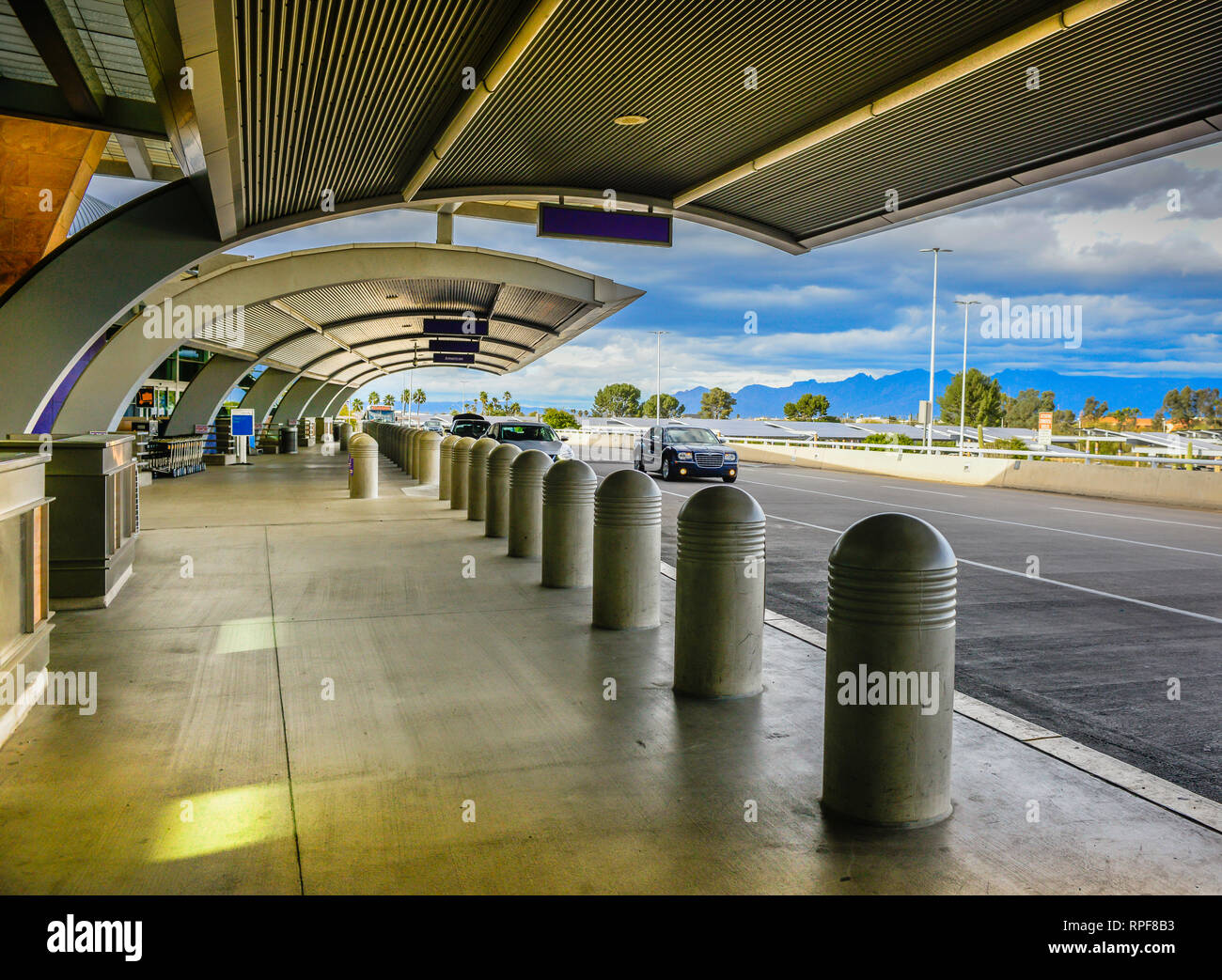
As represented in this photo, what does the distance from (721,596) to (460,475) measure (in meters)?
11.2

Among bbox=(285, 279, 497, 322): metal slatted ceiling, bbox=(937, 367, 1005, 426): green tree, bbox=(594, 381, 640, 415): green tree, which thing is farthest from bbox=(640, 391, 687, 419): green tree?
bbox=(285, 279, 497, 322): metal slatted ceiling

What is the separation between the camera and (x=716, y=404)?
137 m

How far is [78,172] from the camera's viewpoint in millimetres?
25531

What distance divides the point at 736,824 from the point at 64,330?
13824 mm

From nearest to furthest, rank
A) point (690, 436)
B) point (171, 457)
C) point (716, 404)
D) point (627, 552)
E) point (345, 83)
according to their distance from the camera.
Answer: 1. point (627, 552)
2. point (345, 83)
3. point (171, 457)
4. point (690, 436)
5. point (716, 404)

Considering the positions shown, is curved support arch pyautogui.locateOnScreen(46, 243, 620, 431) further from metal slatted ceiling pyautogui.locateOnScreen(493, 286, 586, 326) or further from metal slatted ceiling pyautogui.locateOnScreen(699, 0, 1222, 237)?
metal slatted ceiling pyautogui.locateOnScreen(699, 0, 1222, 237)

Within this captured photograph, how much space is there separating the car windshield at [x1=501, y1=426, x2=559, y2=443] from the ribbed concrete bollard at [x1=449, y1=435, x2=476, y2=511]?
771cm

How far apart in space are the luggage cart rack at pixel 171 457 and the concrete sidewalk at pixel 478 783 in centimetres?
1835

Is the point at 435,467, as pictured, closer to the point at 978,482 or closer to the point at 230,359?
the point at 230,359

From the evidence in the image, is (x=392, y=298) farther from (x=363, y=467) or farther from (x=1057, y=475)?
(x=1057, y=475)

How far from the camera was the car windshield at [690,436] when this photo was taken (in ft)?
90.9

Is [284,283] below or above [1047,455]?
above

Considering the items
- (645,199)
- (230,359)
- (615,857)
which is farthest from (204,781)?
(230,359)

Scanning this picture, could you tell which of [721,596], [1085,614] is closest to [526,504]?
[721,596]
